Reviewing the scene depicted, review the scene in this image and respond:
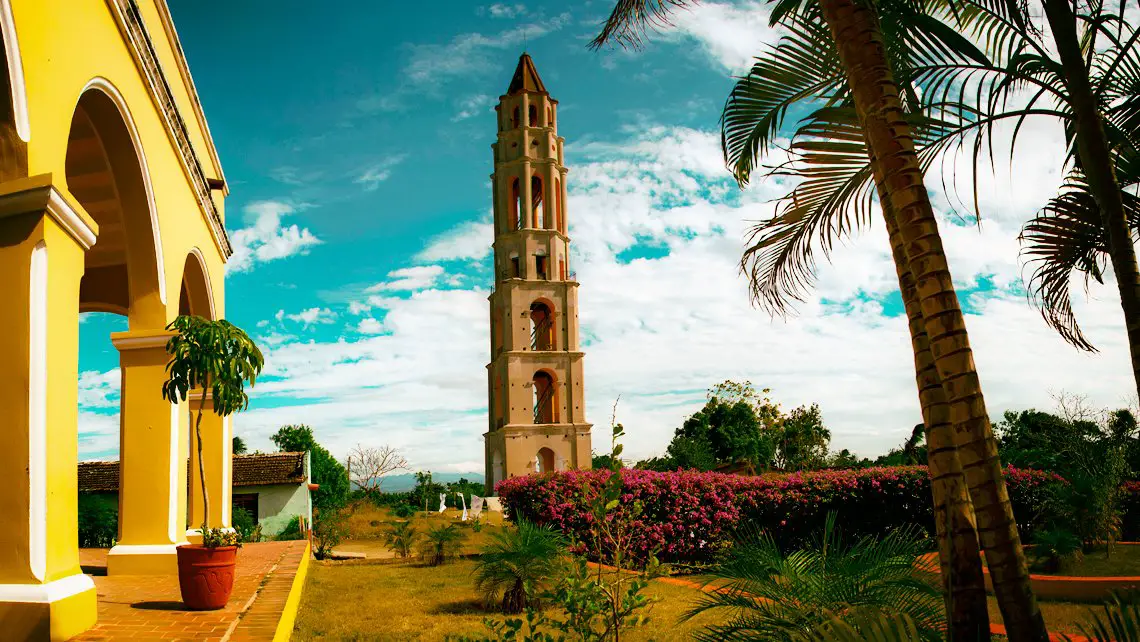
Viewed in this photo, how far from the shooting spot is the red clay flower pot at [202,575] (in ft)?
22.3

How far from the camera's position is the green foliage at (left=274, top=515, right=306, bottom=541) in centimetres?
2386

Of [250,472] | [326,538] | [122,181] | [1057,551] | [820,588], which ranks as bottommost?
[326,538]

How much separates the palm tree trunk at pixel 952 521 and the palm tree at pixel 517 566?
6.34m

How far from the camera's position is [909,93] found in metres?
5.39

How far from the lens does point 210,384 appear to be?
7.30 m

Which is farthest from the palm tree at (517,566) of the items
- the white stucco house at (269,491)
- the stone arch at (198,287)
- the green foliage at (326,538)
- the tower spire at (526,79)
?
the tower spire at (526,79)

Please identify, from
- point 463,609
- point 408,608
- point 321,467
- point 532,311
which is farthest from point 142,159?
point 321,467

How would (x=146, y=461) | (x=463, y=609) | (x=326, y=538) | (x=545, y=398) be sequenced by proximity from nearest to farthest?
1. (x=146, y=461)
2. (x=463, y=609)
3. (x=326, y=538)
4. (x=545, y=398)

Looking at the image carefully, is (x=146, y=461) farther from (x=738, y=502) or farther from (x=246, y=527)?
(x=246, y=527)

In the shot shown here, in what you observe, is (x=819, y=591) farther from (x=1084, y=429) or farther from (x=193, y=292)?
(x=1084, y=429)

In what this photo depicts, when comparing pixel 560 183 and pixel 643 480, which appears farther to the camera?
pixel 560 183

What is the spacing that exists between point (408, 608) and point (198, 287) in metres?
5.67

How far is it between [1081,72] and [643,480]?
1081cm

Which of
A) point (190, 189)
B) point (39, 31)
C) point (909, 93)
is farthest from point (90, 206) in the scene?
point (909, 93)
